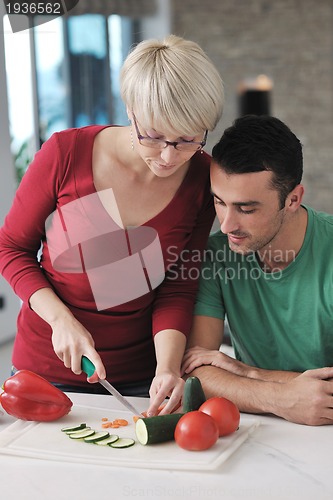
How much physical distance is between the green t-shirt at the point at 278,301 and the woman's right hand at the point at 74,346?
400 millimetres

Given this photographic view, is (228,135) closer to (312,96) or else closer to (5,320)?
(5,320)

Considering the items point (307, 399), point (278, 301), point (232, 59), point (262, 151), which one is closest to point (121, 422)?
point (307, 399)

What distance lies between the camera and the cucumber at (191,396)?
1542 mm

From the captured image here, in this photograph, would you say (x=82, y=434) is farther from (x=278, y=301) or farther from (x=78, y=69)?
(x=78, y=69)

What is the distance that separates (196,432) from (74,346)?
14.6 inches

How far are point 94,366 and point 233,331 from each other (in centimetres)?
50

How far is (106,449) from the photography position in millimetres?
1430

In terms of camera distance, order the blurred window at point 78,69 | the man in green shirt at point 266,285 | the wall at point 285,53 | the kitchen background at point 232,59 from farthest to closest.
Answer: the wall at point 285,53 → the kitchen background at point 232,59 → the blurred window at point 78,69 → the man in green shirt at point 266,285

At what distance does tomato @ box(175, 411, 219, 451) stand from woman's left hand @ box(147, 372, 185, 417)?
16 cm

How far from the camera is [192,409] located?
1547mm

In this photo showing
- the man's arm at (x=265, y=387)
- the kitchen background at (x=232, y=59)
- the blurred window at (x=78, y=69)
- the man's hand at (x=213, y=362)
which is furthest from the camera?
the kitchen background at (x=232, y=59)

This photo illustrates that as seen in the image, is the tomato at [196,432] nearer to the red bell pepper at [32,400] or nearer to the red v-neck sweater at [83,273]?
the red bell pepper at [32,400]

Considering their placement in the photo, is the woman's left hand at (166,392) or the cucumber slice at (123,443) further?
the woman's left hand at (166,392)

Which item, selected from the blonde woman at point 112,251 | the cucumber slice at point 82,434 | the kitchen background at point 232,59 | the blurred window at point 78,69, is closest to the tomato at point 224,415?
the blonde woman at point 112,251
